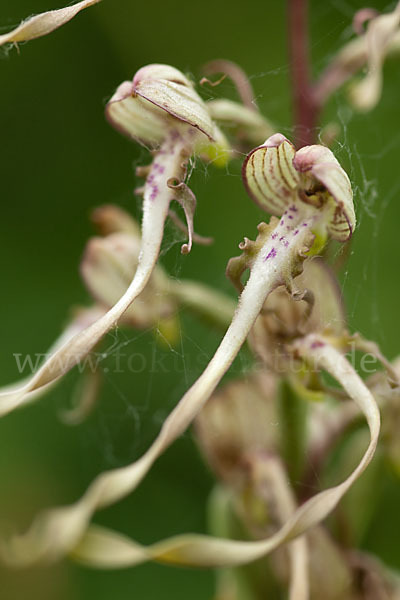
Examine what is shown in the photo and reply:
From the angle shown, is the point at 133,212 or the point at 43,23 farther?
the point at 133,212

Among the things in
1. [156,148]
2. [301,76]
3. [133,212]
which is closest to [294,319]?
[156,148]

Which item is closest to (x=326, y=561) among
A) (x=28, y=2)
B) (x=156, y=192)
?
(x=156, y=192)

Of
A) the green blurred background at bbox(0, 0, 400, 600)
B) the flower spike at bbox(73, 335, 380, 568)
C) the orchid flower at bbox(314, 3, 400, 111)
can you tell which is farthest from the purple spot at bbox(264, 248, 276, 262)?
the green blurred background at bbox(0, 0, 400, 600)

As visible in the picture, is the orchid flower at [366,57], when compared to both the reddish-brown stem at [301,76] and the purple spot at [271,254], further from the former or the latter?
the purple spot at [271,254]

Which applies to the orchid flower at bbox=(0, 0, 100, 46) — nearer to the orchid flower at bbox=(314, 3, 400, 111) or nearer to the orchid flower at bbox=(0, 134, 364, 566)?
the orchid flower at bbox=(0, 134, 364, 566)

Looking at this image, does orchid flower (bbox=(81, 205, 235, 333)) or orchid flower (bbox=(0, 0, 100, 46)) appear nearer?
orchid flower (bbox=(0, 0, 100, 46))

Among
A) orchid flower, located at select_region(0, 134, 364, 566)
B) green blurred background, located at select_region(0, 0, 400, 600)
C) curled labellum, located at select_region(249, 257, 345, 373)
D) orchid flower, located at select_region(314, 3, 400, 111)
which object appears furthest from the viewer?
green blurred background, located at select_region(0, 0, 400, 600)

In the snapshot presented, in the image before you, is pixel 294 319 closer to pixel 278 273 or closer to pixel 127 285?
pixel 278 273
